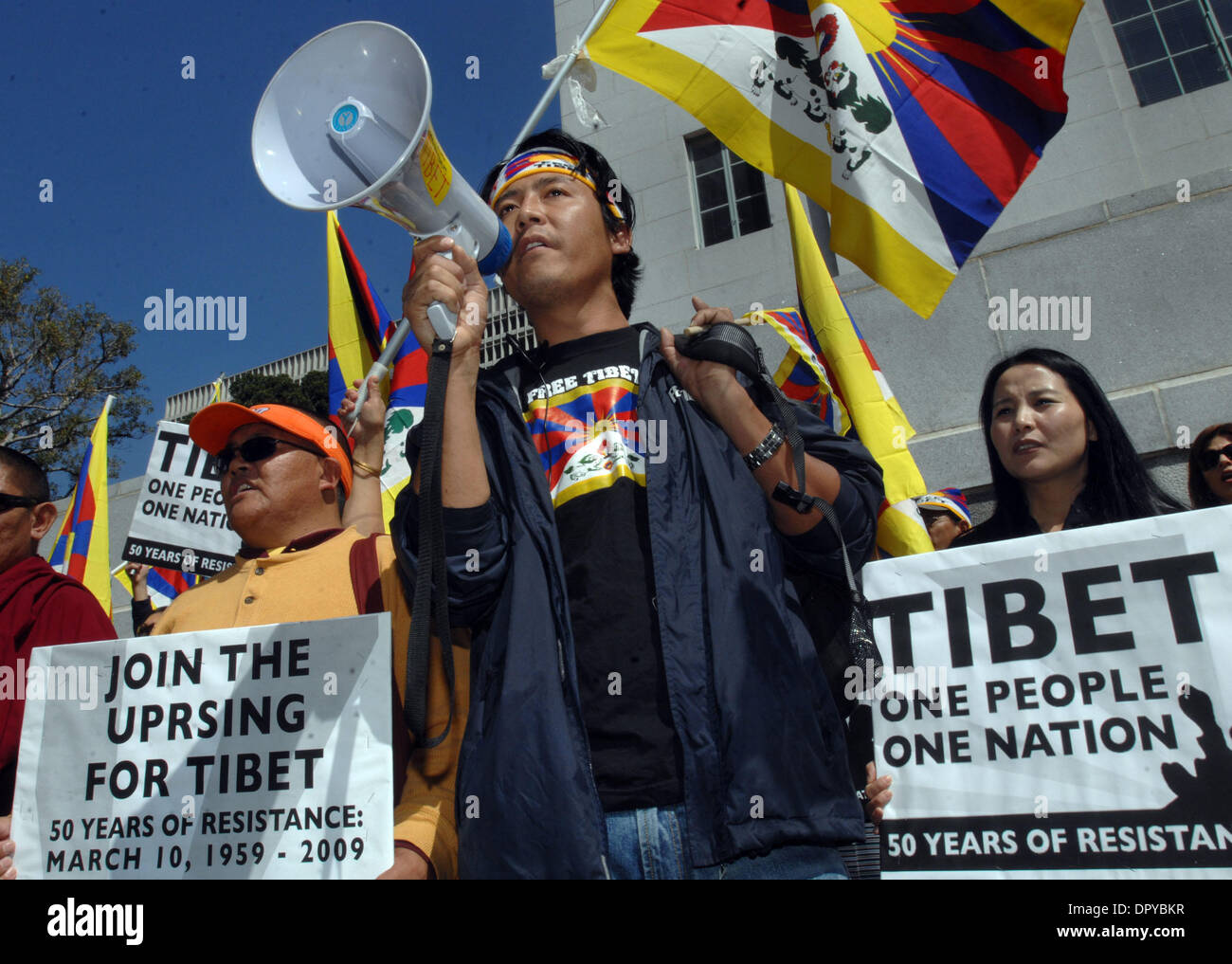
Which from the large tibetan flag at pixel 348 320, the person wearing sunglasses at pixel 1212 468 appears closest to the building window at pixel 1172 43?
the person wearing sunglasses at pixel 1212 468

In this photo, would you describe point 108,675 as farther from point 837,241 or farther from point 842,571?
point 837,241

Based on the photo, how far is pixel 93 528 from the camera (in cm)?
623

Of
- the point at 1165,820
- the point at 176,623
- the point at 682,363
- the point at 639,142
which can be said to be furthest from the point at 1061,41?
the point at 639,142

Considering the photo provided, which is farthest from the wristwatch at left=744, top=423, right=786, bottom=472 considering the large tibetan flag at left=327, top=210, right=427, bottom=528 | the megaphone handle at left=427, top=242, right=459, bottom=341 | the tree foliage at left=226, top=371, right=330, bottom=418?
the tree foliage at left=226, top=371, right=330, bottom=418

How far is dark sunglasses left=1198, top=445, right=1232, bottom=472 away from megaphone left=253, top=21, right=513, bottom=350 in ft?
8.50

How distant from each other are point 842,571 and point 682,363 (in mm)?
548

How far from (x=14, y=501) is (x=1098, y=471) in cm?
331

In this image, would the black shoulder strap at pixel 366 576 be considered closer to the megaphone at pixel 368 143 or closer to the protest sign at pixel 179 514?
the megaphone at pixel 368 143

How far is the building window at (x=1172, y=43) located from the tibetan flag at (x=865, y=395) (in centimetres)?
694

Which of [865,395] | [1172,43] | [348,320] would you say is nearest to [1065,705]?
[865,395]

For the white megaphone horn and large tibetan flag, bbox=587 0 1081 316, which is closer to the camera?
the white megaphone horn

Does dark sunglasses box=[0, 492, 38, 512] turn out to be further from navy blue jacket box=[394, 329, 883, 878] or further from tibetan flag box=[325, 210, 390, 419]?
tibetan flag box=[325, 210, 390, 419]

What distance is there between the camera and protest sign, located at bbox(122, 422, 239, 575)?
16.8 feet
